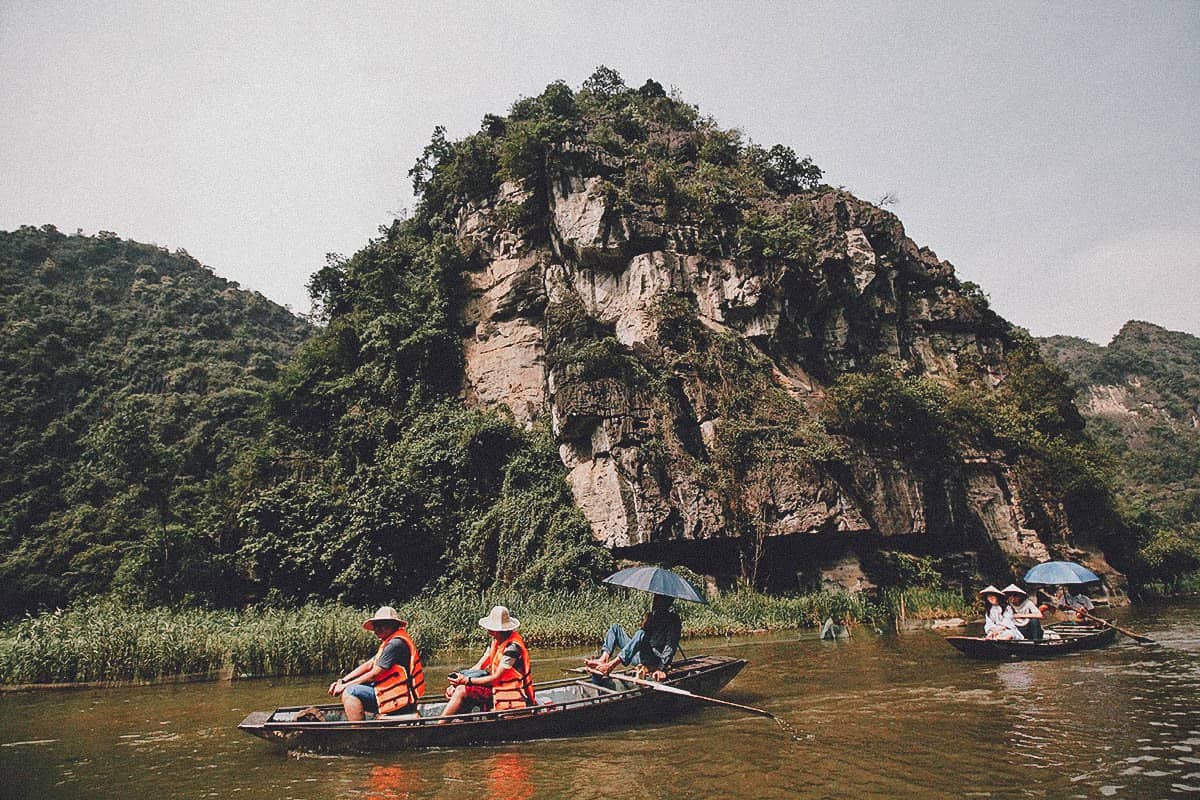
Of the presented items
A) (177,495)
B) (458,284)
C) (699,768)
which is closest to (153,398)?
(177,495)

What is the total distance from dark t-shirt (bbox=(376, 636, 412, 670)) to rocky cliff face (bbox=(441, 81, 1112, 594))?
14.4 metres

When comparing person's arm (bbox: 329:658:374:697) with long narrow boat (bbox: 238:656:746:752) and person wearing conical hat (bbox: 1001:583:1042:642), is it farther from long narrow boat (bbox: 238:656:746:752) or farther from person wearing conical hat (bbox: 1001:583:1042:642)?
person wearing conical hat (bbox: 1001:583:1042:642)

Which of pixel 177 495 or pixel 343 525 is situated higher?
pixel 177 495

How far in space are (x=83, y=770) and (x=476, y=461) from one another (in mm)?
19305

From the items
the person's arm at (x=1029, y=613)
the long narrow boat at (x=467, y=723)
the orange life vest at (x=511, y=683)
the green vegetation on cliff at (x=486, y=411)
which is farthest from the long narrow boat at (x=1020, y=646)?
the green vegetation on cliff at (x=486, y=411)

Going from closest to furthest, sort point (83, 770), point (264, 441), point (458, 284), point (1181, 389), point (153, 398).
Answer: point (83, 770)
point (264, 441)
point (458, 284)
point (153, 398)
point (1181, 389)

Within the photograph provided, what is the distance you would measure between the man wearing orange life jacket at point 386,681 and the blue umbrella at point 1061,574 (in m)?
12.5

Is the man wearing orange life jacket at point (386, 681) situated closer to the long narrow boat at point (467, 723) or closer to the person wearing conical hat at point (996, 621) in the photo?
the long narrow boat at point (467, 723)

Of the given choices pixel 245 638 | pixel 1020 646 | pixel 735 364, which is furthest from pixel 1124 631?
pixel 245 638

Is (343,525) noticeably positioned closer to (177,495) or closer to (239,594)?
(239,594)

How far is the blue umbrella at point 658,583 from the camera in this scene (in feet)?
31.3

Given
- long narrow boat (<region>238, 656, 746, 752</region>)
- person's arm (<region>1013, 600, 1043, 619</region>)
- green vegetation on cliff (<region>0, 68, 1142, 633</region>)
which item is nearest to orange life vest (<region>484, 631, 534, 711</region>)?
long narrow boat (<region>238, 656, 746, 752</region>)

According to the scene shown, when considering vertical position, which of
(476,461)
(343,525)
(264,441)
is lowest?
(343,525)

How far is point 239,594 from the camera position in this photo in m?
23.5
